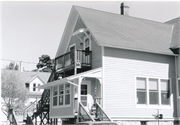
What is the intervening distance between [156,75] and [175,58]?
7.96 feet

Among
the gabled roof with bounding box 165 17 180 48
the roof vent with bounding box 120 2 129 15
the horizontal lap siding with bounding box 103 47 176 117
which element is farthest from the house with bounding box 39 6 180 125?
the roof vent with bounding box 120 2 129 15

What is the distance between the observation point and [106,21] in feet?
79.3

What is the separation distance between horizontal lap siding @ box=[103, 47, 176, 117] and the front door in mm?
1487

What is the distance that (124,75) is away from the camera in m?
21.0

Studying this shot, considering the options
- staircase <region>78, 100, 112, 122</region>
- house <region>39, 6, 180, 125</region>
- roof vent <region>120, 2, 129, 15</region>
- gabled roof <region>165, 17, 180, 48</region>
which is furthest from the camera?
roof vent <region>120, 2, 129, 15</region>

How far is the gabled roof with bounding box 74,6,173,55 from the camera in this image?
70.2 ft

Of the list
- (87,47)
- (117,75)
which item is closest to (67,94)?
(87,47)

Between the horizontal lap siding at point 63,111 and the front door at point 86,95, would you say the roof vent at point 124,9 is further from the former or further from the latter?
the horizontal lap siding at point 63,111

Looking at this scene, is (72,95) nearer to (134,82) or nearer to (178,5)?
(134,82)

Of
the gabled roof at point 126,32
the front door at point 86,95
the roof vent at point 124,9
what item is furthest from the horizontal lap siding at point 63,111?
the roof vent at point 124,9

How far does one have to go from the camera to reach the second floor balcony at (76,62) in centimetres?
2148

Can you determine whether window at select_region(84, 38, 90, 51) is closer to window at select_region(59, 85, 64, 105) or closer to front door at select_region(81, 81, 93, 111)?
front door at select_region(81, 81, 93, 111)

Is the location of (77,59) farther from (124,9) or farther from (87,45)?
(124,9)

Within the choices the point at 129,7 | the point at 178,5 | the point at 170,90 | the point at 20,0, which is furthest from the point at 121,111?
the point at 129,7
